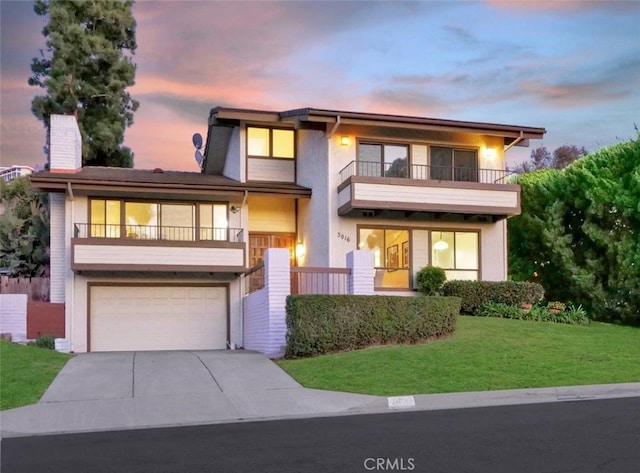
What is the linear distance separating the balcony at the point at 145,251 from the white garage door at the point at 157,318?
160cm

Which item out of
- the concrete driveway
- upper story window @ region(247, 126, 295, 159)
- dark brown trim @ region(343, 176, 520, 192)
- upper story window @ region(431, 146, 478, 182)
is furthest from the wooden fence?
upper story window @ region(431, 146, 478, 182)

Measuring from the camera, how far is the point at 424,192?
2170 centimetres

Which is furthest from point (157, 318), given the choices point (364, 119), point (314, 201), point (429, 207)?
point (429, 207)

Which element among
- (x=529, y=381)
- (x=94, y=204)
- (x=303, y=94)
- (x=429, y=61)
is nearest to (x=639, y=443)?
(x=529, y=381)

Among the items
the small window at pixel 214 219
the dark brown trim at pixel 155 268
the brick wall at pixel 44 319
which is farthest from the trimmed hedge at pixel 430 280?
the brick wall at pixel 44 319

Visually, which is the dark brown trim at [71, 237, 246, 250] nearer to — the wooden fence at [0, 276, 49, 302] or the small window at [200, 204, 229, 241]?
the small window at [200, 204, 229, 241]

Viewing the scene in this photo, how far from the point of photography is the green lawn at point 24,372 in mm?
12250

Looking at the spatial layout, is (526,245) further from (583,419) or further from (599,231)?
(583,419)

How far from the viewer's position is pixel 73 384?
13.8 m

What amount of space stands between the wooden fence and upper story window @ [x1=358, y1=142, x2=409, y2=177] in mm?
10444

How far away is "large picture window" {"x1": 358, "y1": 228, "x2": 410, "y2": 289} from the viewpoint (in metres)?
22.4

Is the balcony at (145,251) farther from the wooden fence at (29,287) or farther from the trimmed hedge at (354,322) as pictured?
the trimmed hedge at (354,322)

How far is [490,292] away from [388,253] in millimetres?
3339

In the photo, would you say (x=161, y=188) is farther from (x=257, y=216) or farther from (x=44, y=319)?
(x=44, y=319)
